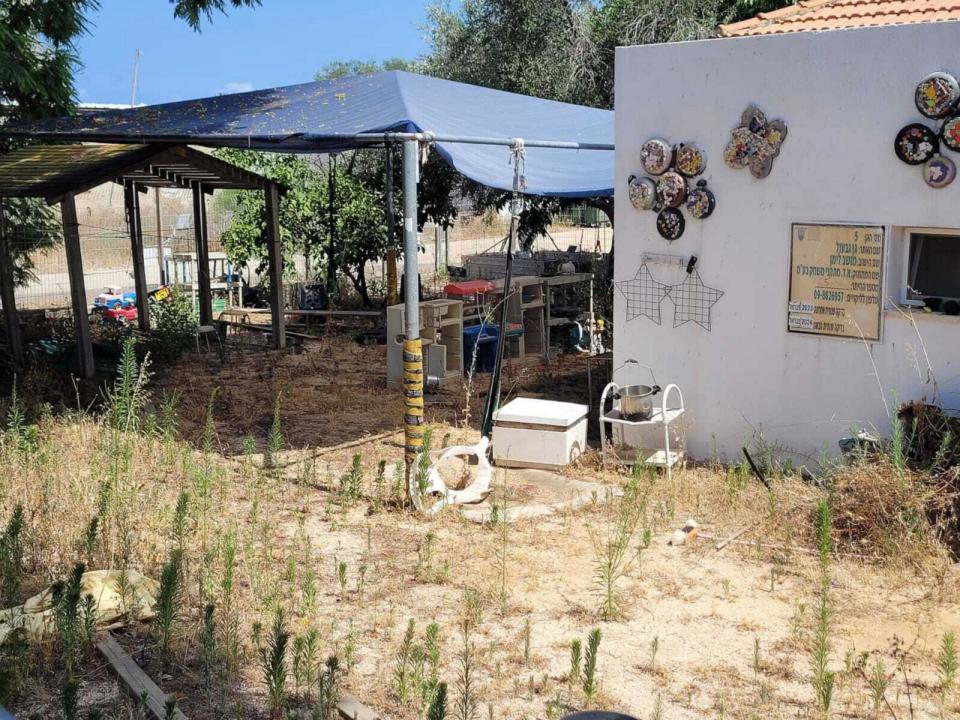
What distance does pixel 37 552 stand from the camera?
6188mm

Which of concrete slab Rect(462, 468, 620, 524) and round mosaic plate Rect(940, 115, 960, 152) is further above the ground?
round mosaic plate Rect(940, 115, 960, 152)

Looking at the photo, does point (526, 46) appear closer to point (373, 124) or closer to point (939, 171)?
point (373, 124)

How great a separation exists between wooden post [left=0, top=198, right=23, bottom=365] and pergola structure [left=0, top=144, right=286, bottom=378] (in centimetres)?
1

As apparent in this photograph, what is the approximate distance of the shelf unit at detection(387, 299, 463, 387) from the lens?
11648 mm

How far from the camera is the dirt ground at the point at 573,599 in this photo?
4785mm

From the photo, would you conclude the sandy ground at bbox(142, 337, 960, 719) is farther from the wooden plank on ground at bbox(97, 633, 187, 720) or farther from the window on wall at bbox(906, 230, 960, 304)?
the window on wall at bbox(906, 230, 960, 304)

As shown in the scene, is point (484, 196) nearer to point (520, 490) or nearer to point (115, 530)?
point (520, 490)

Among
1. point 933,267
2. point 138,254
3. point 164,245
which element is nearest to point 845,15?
point 933,267

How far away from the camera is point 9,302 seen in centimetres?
1205

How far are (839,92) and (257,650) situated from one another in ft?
18.0

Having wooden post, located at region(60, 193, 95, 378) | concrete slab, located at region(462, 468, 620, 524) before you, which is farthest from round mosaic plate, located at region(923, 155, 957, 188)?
wooden post, located at region(60, 193, 95, 378)

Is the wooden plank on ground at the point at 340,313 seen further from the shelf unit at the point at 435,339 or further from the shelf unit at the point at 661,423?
the shelf unit at the point at 661,423

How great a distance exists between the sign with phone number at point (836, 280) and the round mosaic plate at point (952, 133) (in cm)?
73

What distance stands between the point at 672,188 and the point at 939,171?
202 cm
